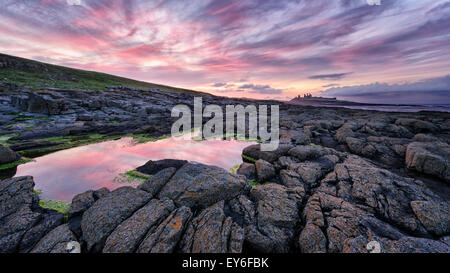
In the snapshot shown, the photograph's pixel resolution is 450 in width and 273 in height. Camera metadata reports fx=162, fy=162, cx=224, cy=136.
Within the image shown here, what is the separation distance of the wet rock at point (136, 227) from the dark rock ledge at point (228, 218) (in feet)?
0.12

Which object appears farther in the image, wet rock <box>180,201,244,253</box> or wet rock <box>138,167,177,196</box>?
wet rock <box>138,167,177,196</box>

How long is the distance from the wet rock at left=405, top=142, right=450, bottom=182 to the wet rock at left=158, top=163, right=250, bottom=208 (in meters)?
15.5

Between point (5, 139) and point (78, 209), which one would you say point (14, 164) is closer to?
point (5, 139)

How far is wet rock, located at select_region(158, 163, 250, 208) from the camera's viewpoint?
8422 millimetres

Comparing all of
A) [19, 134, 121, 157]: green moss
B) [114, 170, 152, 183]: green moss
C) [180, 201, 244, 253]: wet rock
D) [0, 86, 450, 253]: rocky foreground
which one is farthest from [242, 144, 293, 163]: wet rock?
[19, 134, 121, 157]: green moss

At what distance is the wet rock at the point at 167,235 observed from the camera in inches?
238

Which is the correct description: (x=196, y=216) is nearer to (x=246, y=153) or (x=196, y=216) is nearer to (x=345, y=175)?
(x=345, y=175)

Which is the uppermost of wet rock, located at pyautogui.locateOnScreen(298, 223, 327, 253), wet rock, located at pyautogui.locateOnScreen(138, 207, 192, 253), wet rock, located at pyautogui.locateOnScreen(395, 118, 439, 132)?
wet rock, located at pyautogui.locateOnScreen(395, 118, 439, 132)

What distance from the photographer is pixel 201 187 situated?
8773 millimetres

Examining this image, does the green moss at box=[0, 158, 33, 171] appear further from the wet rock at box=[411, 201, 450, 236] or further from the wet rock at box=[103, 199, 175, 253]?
the wet rock at box=[411, 201, 450, 236]

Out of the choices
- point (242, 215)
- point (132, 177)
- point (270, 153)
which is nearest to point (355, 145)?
point (270, 153)

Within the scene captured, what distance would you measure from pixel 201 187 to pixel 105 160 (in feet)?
41.1

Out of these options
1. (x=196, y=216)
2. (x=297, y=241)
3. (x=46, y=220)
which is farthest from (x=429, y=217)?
(x=46, y=220)

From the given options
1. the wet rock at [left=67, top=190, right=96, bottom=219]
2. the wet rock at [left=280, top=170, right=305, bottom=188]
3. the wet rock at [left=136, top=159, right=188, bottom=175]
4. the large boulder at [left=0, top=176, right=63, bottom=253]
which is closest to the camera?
the large boulder at [left=0, top=176, right=63, bottom=253]
